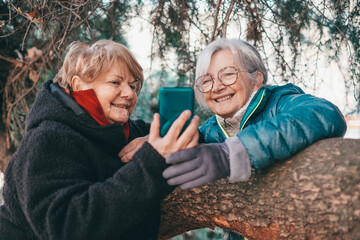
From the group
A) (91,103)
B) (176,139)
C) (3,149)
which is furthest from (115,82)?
(3,149)

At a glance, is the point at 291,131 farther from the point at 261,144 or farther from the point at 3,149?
the point at 3,149

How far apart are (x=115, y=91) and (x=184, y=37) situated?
4.42 feet

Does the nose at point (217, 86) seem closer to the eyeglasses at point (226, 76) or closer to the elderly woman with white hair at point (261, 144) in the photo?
the eyeglasses at point (226, 76)

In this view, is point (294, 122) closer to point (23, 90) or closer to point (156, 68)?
point (156, 68)

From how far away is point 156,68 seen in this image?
2.65m

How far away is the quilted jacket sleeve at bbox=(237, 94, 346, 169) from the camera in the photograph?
1001mm

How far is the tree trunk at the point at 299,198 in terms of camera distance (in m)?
0.90

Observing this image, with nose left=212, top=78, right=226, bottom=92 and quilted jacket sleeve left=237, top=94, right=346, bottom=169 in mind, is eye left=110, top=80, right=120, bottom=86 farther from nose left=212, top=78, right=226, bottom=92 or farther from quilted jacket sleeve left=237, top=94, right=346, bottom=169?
quilted jacket sleeve left=237, top=94, right=346, bottom=169

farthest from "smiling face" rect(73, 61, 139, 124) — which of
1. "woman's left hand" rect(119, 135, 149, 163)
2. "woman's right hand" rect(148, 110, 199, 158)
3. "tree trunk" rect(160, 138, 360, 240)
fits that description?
"tree trunk" rect(160, 138, 360, 240)

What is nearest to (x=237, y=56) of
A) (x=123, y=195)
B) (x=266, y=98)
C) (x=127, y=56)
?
(x=266, y=98)

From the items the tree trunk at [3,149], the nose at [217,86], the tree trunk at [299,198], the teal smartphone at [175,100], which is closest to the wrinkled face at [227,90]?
the nose at [217,86]

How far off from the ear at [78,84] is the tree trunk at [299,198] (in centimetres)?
65

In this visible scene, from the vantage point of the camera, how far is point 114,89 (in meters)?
1.29

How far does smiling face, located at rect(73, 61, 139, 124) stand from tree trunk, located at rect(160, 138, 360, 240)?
19.0 inches
